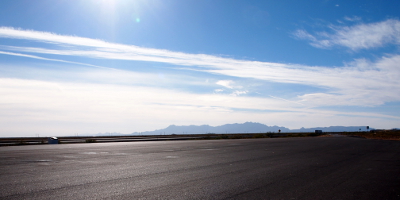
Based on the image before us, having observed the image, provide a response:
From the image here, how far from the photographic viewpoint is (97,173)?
10.6 m

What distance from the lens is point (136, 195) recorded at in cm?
718

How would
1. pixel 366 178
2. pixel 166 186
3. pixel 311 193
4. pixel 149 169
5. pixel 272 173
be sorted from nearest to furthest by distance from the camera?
pixel 311 193 < pixel 166 186 < pixel 366 178 < pixel 272 173 < pixel 149 169

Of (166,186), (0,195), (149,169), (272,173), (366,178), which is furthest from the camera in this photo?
(149,169)

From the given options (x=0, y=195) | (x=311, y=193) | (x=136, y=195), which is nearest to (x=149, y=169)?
(x=136, y=195)

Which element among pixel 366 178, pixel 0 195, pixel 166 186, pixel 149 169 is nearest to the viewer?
pixel 0 195

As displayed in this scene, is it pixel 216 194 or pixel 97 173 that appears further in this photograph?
pixel 97 173

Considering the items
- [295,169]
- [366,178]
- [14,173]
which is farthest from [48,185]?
[366,178]

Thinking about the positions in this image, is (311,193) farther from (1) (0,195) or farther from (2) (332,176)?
(1) (0,195)

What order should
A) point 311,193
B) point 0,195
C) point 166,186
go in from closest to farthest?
point 0,195, point 311,193, point 166,186

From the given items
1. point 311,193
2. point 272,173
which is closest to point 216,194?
point 311,193

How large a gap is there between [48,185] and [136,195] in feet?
9.63

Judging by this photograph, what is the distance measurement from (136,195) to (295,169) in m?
7.09

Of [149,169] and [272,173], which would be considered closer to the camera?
[272,173]

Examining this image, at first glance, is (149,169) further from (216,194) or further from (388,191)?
(388,191)
